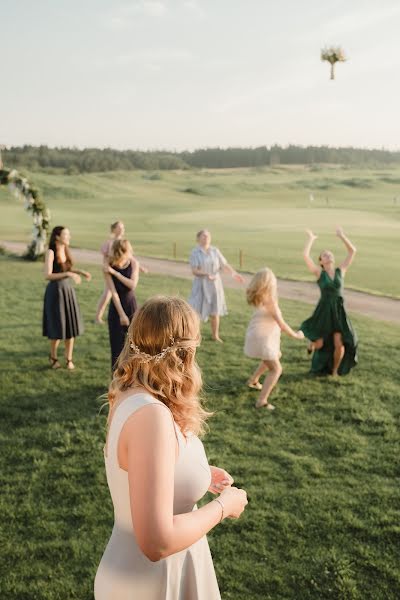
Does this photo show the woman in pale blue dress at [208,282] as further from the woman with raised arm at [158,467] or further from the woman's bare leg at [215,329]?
the woman with raised arm at [158,467]

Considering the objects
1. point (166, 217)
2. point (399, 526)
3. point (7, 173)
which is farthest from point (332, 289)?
point (166, 217)

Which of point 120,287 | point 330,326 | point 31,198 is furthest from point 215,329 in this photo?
point 31,198

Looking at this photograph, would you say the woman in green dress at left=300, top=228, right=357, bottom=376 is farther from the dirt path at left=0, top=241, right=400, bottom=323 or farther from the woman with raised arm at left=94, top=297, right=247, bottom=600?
the woman with raised arm at left=94, top=297, right=247, bottom=600

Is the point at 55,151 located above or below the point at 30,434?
above

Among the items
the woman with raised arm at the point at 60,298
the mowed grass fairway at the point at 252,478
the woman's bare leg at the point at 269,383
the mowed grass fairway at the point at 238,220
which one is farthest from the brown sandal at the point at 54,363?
the mowed grass fairway at the point at 238,220

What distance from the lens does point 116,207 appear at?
6625 cm

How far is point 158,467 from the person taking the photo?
6.62 feet

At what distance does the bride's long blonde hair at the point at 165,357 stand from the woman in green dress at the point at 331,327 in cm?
727

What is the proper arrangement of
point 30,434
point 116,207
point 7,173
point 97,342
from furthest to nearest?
point 116,207 < point 7,173 < point 97,342 < point 30,434

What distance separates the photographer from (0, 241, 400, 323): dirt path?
16.6 m

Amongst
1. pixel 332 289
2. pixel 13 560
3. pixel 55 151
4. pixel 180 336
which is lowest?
pixel 13 560

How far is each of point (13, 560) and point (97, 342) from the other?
22.2 ft

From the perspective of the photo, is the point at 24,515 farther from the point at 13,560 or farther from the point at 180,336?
the point at 180,336

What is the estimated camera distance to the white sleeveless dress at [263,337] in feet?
27.2
